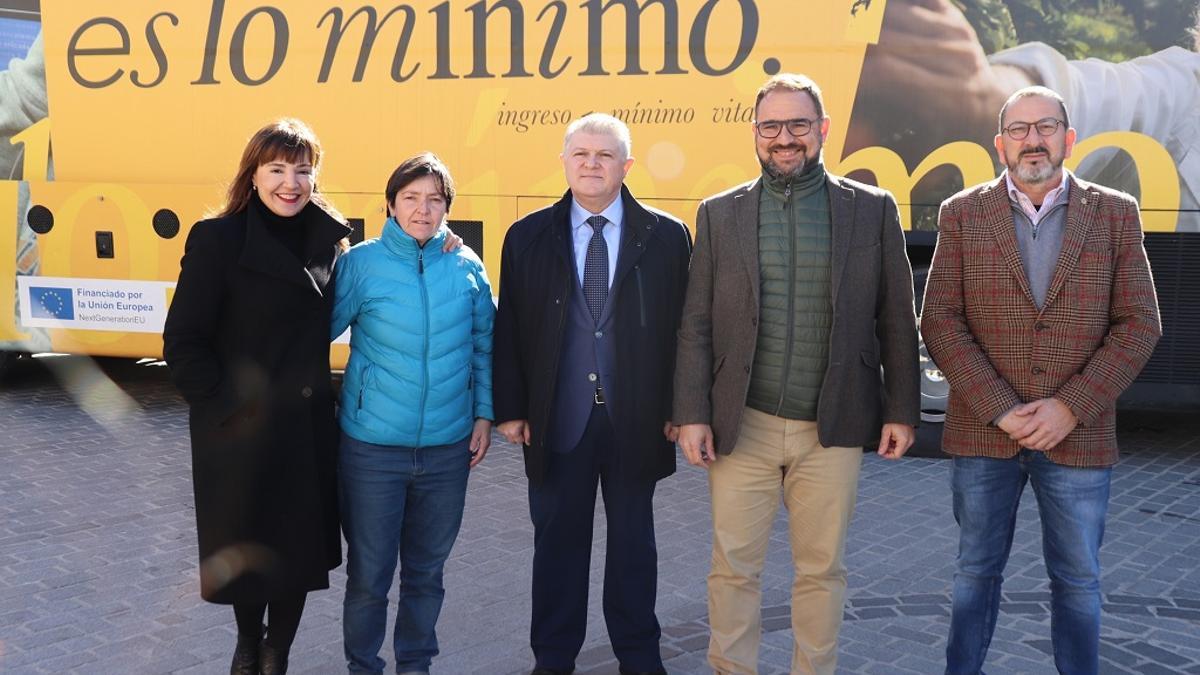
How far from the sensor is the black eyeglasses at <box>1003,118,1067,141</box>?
3.27 metres

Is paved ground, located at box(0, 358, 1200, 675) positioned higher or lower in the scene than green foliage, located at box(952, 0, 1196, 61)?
lower

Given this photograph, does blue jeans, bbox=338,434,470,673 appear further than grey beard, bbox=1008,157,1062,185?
Yes

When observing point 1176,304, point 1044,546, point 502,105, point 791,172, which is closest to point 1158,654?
point 1044,546

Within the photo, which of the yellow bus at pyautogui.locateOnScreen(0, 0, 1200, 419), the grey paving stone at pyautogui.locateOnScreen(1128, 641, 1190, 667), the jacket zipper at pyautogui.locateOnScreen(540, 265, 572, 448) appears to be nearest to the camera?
the jacket zipper at pyautogui.locateOnScreen(540, 265, 572, 448)

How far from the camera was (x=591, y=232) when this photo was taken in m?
3.73

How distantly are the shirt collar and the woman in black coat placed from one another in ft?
2.46

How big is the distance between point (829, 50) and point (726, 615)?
4.24 meters

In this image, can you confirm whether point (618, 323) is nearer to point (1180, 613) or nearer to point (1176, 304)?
point (1180, 613)

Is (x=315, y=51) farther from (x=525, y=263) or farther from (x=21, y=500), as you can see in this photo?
(x=525, y=263)

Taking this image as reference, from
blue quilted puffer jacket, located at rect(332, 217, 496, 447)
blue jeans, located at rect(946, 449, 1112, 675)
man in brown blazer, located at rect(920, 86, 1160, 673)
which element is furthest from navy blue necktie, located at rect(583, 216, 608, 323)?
blue jeans, located at rect(946, 449, 1112, 675)

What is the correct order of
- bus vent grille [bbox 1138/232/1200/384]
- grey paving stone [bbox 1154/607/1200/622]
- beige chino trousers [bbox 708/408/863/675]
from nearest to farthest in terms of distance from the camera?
beige chino trousers [bbox 708/408/863/675], grey paving stone [bbox 1154/607/1200/622], bus vent grille [bbox 1138/232/1200/384]

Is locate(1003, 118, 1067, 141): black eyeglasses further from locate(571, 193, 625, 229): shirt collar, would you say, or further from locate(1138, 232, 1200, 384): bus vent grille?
locate(1138, 232, 1200, 384): bus vent grille

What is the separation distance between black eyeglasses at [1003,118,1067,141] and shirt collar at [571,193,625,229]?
1.21 metres

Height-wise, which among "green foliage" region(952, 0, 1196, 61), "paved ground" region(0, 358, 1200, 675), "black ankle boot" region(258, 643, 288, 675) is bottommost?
"paved ground" region(0, 358, 1200, 675)
